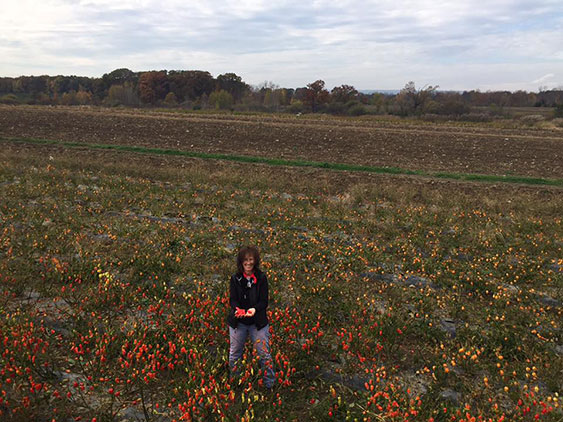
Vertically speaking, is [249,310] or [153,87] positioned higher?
[153,87]

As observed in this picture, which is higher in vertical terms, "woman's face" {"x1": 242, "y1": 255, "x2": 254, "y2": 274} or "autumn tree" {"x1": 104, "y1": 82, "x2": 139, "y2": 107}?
"autumn tree" {"x1": 104, "y1": 82, "x2": 139, "y2": 107}

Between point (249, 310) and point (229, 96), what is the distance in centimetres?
7725

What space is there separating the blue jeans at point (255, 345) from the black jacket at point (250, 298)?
105 millimetres

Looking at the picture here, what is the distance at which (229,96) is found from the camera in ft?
255

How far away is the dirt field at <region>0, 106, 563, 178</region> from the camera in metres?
24.6

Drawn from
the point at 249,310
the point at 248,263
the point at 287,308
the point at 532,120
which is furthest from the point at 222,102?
the point at 249,310

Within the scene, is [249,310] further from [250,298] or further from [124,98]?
[124,98]

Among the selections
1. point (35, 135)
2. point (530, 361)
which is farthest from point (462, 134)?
point (35, 135)

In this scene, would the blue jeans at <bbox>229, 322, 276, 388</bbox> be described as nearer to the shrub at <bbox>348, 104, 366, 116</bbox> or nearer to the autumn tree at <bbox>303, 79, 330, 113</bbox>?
the shrub at <bbox>348, 104, 366, 116</bbox>

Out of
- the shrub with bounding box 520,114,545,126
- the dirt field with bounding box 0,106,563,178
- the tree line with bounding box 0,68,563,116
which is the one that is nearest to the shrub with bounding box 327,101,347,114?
the tree line with bounding box 0,68,563,116

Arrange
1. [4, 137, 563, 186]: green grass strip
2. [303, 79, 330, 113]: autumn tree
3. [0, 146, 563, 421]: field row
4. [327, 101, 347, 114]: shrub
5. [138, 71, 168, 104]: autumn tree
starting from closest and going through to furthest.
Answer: [0, 146, 563, 421]: field row
[4, 137, 563, 186]: green grass strip
[327, 101, 347, 114]: shrub
[303, 79, 330, 113]: autumn tree
[138, 71, 168, 104]: autumn tree

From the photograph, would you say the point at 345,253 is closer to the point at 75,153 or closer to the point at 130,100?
the point at 75,153

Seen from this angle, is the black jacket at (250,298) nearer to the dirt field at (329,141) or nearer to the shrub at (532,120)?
the dirt field at (329,141)

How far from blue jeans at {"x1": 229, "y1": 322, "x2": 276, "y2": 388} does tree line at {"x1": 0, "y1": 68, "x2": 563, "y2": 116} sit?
62.6m
